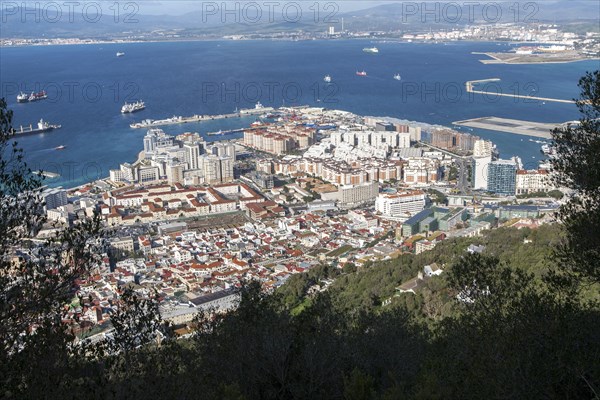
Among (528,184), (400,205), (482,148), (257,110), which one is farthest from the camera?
(257,110)

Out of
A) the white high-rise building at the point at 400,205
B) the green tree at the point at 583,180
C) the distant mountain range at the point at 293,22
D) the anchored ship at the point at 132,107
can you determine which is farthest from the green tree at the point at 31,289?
the distant mountain range at the point at 293,22

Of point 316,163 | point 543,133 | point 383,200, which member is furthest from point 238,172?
point 543,133

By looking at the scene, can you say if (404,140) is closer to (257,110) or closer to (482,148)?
(482,148)

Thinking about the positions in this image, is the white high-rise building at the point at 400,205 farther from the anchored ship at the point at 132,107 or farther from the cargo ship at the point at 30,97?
the cargo ship at the point at 30,97

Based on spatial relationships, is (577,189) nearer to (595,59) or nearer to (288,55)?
(595,59)

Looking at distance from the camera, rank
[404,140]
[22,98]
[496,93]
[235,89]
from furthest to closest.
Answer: [235,89] → [496,93] → [22,98] → [404,140]

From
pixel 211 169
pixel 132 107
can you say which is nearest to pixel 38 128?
pixel 132 107

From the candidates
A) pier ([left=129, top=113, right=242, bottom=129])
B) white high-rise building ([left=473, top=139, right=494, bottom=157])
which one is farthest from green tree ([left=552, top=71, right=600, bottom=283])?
pier ([left=129, top=113, right=242, bottom=129])
